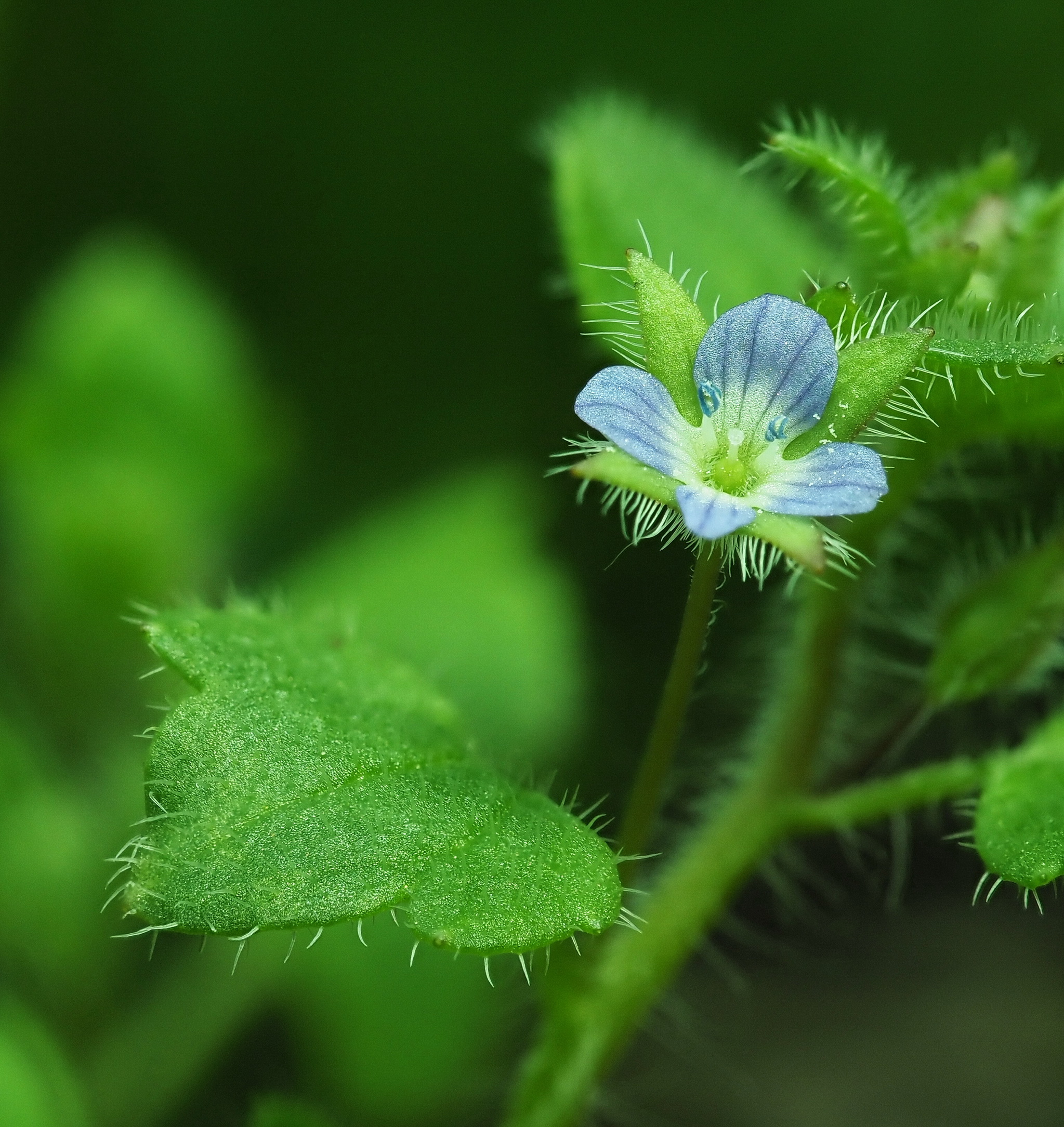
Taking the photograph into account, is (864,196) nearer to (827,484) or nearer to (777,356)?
(777,356)

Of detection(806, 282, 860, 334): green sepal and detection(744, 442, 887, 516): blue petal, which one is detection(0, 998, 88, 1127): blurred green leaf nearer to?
detection(744, 442, 887, 516): blue petal

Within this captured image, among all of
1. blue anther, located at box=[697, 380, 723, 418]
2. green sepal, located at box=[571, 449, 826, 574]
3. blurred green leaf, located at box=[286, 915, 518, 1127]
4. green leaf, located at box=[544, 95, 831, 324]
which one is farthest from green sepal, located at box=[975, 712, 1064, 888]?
blurred green leaf, located at box=[286, 915, 518, 1127]

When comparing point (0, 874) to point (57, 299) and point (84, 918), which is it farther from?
point (57, 299)

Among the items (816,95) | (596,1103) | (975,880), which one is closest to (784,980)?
(975,880)

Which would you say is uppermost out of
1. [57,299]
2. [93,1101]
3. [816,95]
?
[816,95]

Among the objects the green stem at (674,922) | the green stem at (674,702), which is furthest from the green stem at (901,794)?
the green stem at (674,702)

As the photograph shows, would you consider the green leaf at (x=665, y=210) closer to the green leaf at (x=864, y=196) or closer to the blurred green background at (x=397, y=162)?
the green leaf at (x=864, y=196)
